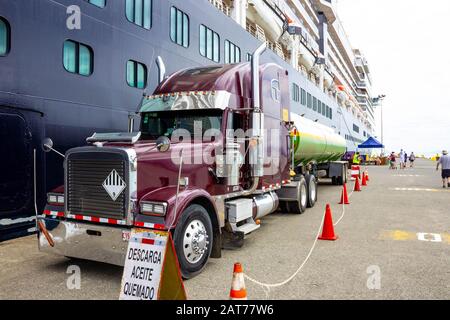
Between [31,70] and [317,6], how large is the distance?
5085cm

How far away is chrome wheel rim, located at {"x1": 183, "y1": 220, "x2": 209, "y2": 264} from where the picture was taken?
17.0ft

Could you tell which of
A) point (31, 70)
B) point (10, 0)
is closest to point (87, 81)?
point (31, 70)

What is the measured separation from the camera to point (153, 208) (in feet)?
15.7

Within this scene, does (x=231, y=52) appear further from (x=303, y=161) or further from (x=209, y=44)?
(x=303, y=161)

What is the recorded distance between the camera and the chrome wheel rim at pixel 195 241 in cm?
Result: 517

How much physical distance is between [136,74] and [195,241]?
6936 millimetres

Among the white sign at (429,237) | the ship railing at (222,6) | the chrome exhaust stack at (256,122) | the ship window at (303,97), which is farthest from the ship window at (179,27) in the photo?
the ship window at (303,97)

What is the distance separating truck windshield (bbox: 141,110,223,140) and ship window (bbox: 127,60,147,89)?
4.01m

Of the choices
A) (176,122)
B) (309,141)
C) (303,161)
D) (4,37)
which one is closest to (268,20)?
(309,141)

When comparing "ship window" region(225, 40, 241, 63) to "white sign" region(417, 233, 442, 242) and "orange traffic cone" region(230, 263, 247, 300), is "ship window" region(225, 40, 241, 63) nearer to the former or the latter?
"white sign" region(417, 233, 442, 242)

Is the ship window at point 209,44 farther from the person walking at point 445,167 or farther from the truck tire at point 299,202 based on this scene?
the person walking at point 445,167

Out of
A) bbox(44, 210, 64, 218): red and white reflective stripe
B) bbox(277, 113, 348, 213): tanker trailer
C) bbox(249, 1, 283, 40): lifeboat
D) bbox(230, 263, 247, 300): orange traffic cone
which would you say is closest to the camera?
bbox(230, 263, 247, 300): orange traffic cone

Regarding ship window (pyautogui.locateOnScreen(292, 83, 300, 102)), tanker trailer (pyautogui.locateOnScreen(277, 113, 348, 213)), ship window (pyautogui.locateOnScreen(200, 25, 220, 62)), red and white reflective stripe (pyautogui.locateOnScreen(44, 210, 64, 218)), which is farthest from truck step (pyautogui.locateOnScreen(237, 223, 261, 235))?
ship window (pyautogui.locateOnScreen(292, 83, 300, 102))

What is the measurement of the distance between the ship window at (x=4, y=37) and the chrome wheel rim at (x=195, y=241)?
16.7ft
